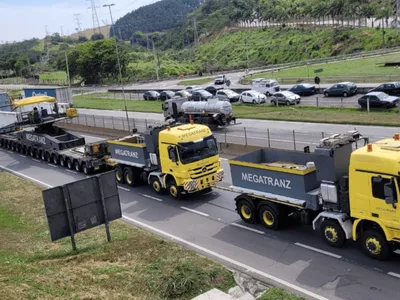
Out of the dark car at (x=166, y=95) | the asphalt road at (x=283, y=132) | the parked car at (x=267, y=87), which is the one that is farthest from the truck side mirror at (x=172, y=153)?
the dark car at (x=166, y=95)

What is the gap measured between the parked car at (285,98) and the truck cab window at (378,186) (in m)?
34.1

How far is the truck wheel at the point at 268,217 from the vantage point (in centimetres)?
1616

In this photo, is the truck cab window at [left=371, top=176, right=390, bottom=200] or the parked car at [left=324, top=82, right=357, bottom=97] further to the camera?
the parked car at [left=324, top=82, right=357, bottom=97]

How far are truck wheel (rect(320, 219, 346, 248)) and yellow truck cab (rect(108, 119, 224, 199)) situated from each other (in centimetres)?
699

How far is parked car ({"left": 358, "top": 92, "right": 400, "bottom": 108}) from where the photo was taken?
38.1 m

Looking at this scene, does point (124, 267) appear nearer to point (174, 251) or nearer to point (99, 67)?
point (174, 251)

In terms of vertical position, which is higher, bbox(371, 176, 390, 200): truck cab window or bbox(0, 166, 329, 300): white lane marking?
bbox(371, 176, 390, 200): truck cab window

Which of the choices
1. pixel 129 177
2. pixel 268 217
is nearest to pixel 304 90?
pixel 129 177

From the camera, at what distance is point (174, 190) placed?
21.0 meters

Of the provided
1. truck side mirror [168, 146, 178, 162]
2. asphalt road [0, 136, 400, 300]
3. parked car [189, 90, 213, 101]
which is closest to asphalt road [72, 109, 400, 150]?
parked car [189, 90, 213, 101]

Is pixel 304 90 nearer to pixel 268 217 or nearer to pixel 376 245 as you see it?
pixel 268 217

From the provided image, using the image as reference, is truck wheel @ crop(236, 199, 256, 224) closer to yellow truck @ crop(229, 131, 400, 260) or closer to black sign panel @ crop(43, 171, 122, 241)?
yellow truck @ crop(229, 131, 400, 260)

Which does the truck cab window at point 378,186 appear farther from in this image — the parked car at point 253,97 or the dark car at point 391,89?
the parked car at point 253,97

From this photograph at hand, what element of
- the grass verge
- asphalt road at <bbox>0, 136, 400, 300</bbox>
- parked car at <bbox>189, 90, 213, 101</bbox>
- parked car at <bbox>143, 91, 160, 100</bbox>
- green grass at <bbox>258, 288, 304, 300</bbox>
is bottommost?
the grass verge
